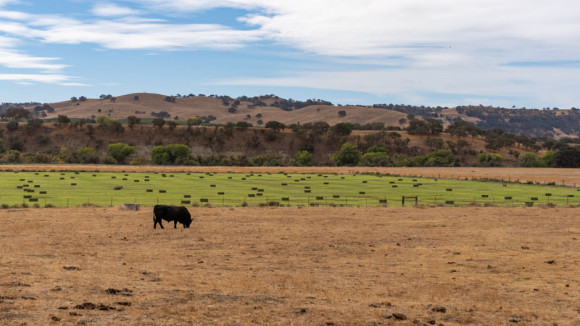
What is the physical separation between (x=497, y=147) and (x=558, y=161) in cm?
4939

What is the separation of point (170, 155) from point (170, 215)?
115906 millimetres

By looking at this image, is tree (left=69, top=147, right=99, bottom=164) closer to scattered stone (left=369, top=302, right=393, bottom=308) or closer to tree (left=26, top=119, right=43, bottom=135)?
tree (left=26, top=119, right=43, bottom=135)

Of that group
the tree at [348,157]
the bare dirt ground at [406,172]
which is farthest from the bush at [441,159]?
the bare dirt ground at [406,172]

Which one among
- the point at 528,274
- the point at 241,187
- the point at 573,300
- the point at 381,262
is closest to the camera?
the point at 573,300

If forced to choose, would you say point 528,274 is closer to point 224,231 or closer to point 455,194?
point 224,231

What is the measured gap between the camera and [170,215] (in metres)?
33.6

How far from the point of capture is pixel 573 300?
17594mm

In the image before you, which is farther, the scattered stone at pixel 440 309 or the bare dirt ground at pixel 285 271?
the scattered stone at pixel 440 309

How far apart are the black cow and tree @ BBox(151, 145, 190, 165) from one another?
4383 inches

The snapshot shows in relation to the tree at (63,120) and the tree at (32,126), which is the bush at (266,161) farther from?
the tree at (32,126)

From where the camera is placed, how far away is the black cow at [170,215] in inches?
1315

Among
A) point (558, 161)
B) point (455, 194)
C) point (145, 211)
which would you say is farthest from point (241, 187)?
point (558, 161)

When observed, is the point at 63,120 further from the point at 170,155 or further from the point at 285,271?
the point at 285,271

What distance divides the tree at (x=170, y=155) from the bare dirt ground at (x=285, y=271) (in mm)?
107171
